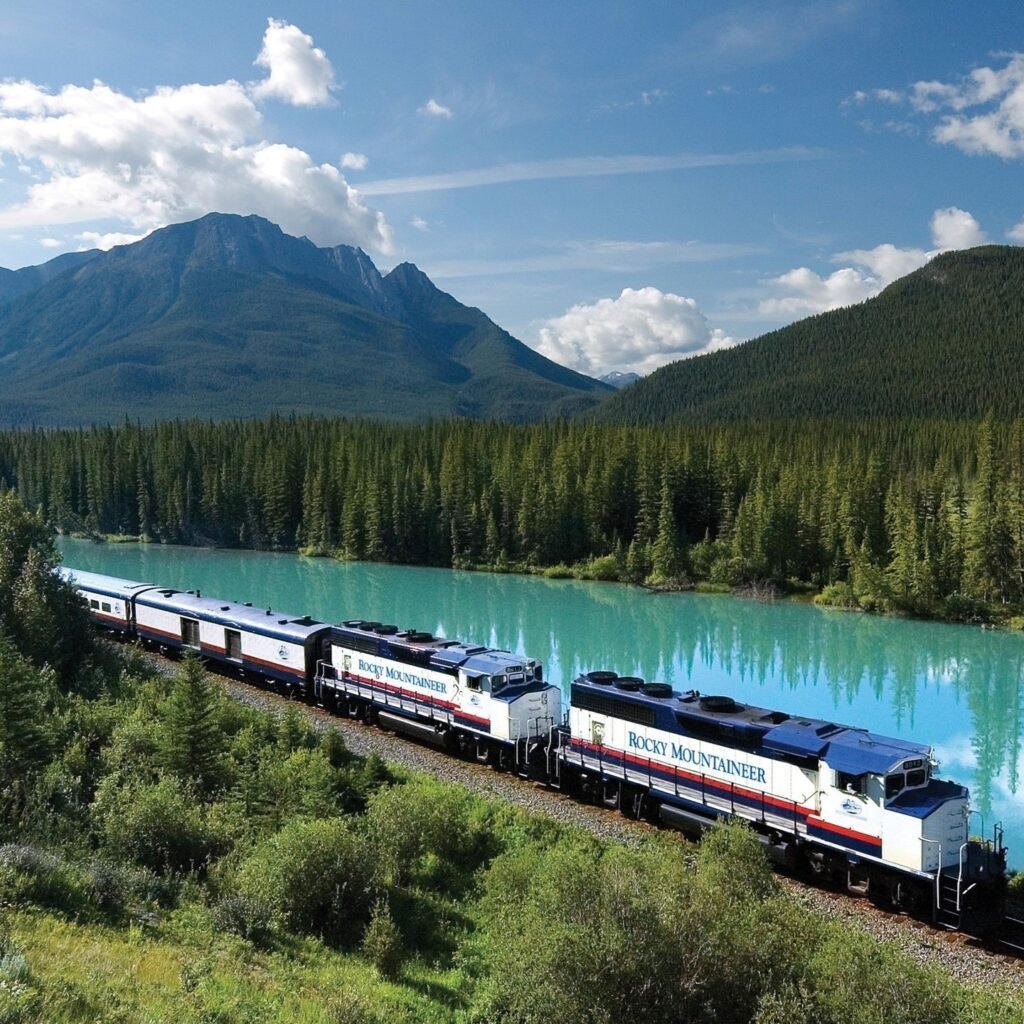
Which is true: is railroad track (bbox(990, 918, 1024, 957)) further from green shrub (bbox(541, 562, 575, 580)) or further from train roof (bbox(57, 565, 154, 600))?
green shrub (bbox(541, 562, 575, 580))

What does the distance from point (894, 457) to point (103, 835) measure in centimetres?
10527

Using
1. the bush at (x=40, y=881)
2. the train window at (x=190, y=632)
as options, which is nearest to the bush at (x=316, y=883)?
the bush at (x=40, y=881)

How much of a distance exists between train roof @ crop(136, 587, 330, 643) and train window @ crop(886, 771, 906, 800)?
1036 inches

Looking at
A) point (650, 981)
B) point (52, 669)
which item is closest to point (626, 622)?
point (52, 669)

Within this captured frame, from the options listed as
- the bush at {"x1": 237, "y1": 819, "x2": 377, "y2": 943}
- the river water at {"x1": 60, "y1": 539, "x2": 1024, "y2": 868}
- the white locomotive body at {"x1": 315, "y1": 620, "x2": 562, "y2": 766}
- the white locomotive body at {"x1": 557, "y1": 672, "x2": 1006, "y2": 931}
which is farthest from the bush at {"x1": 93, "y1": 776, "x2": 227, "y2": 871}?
the river water at {"x1": 60, "y1": 539, "x2": 1024, "y2": 868}

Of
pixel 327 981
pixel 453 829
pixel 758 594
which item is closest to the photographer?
pixel 327 981

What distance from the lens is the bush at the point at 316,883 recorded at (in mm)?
19578

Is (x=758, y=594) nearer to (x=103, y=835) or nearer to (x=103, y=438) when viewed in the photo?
(x=103, y=835)

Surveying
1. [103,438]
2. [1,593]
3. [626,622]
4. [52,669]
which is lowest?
[626,622]

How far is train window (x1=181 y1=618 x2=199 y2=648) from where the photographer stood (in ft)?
157

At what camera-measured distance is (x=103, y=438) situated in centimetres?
14450

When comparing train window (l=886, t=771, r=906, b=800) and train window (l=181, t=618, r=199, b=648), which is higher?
train window (l=886, t=771, r=906, b=800)

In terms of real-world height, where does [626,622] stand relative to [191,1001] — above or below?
below

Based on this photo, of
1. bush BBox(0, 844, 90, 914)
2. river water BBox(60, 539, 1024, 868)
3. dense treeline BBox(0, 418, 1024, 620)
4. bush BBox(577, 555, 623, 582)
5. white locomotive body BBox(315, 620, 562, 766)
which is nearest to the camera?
bush BBox(0, 844, 90, 914)
